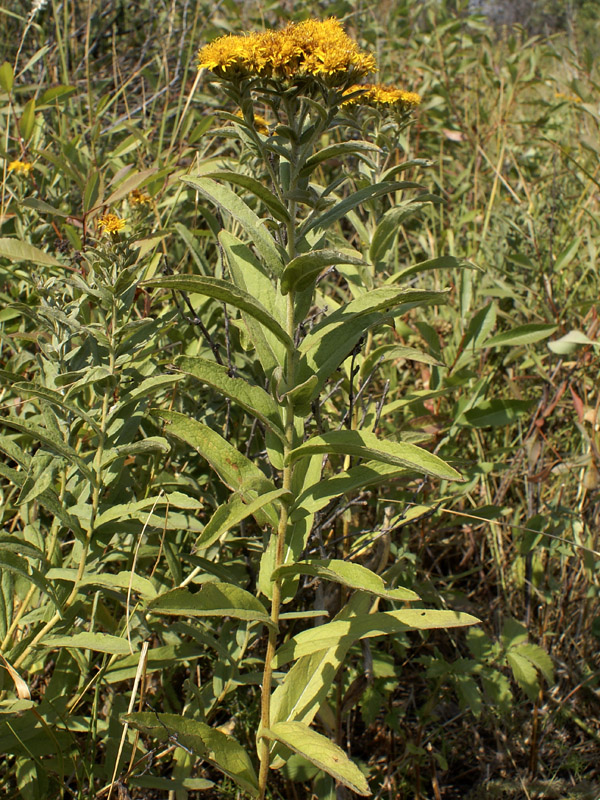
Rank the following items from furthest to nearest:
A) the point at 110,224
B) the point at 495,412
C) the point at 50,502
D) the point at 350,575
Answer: the point at 495,412 → the point at 110,224 → the point at 50,502 → the point at 350,575

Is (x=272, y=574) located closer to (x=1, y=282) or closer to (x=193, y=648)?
(x=193, y=648)

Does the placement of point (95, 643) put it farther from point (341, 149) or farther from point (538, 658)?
point (538, 658)

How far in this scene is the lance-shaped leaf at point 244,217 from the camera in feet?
4.17

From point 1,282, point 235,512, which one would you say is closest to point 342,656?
point 235,512

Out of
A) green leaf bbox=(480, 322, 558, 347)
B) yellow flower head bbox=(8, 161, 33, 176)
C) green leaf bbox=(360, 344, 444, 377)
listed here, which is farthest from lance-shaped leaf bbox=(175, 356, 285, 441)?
yellow flower head bbox=(8, 161, 33, 176)

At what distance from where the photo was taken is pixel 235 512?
1.19m

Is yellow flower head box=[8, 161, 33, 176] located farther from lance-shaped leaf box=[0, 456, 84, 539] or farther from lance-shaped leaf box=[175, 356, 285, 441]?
lance-shaped leaf box=[175, 356, 285, 441]

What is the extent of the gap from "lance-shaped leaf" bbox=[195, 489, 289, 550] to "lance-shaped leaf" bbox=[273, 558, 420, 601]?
0.54 feet

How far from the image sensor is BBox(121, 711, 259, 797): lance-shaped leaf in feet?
4.19

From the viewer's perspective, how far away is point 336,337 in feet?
4.42

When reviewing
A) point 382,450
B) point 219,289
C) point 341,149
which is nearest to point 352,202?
point 341,149

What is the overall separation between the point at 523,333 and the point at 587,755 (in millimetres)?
1230

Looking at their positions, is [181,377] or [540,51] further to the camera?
[540,51]

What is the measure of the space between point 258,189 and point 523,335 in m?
1.20
